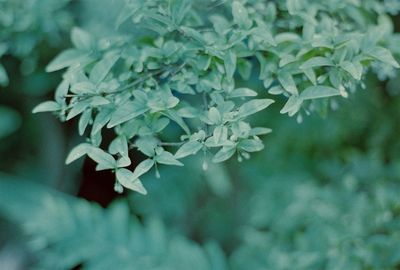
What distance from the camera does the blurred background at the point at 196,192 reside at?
40.2 inches

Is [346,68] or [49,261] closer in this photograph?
[346,68]

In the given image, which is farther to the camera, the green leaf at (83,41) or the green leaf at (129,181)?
the green leaf at (83,41)

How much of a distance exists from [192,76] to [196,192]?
0.91 meters

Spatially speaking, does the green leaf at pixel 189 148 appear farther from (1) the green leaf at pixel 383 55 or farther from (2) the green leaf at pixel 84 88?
(1) the green leaf at pixel 383 55

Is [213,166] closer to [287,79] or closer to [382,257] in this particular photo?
[382,257]

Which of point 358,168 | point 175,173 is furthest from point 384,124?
point 175,173

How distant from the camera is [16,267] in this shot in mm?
1472

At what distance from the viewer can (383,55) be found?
0.64 m

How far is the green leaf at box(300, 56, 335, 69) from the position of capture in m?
0.63

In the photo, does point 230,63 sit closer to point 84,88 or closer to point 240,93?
point 240,93

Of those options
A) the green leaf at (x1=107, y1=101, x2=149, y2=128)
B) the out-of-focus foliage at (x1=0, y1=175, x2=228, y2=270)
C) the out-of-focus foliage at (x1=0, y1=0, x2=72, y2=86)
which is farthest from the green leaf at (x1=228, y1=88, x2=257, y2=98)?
the out-of-focus foliage at (x1=0, y1=175, x2=228, y2=270)

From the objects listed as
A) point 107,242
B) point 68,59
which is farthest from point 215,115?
point 107,242

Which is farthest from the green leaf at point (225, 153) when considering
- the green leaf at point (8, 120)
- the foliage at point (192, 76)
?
the green leaf at point (8, 120)

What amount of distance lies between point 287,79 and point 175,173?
0.88 meters
